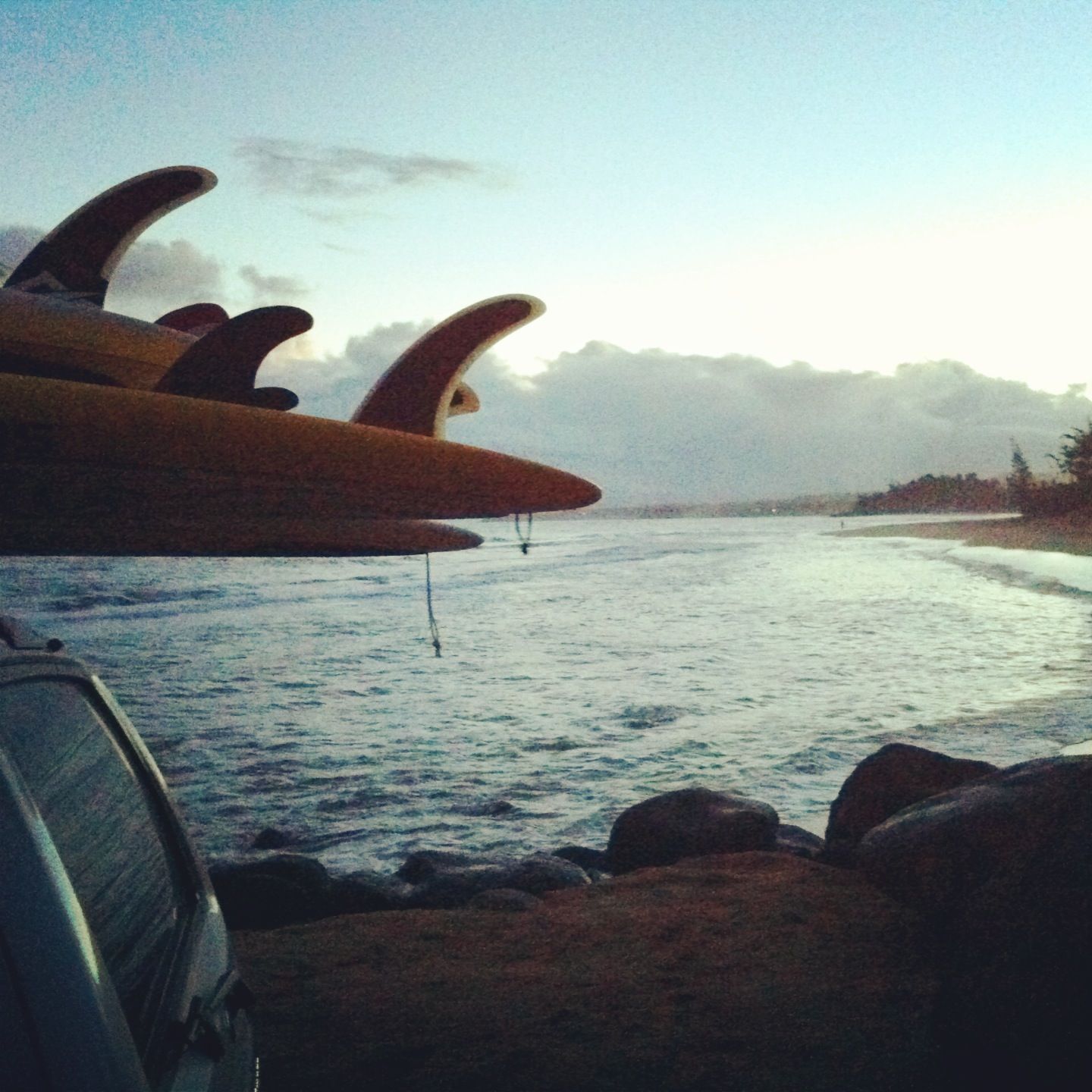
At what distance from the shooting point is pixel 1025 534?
2184 inches

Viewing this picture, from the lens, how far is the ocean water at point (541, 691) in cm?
970

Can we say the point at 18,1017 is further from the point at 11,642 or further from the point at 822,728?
the point at 822,728

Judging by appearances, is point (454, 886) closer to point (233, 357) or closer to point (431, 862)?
point (431, 862)

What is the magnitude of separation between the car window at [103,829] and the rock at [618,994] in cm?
206

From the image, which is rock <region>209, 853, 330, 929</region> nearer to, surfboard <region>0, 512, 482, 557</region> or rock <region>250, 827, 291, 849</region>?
rock <region>250, 827, 291, 849</region>

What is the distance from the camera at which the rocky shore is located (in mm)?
3445

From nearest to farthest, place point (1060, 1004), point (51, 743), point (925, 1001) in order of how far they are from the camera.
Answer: point (51, 743) < point (1060, 1004) < point (925, 1001)

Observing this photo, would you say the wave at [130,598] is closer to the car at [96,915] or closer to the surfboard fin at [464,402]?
the surfboard fin at [464,402]

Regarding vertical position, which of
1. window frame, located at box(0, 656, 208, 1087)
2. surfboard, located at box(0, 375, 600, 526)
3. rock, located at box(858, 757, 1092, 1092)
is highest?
surfboard, located at box(0, 375, 600, 526)

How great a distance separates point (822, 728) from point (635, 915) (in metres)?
7.80

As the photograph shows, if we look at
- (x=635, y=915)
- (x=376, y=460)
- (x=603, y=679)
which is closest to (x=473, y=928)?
(x=635, y=915)

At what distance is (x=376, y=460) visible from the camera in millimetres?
2391

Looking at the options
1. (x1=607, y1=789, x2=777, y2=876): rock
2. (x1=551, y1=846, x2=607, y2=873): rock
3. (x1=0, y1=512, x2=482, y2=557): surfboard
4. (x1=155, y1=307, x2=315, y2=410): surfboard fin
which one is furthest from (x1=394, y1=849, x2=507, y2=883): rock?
(x1=155, y1=307, x2=315, y2=410): surfboard fin

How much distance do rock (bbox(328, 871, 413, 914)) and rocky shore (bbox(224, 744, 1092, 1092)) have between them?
0.02 meters
